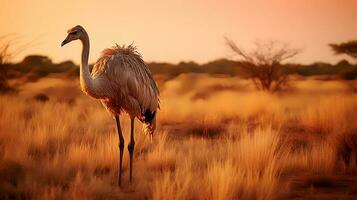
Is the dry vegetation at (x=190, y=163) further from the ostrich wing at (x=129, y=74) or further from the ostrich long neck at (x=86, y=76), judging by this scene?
the ostrich long neck at (x=86, y=76)

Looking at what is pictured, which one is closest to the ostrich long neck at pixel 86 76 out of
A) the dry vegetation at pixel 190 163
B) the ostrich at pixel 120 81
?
the ostrich at pixel 120 81

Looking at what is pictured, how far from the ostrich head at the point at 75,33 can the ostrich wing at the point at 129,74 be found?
51cm

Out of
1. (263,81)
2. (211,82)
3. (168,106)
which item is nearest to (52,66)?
(211,82)

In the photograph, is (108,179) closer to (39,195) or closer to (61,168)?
(61,168)

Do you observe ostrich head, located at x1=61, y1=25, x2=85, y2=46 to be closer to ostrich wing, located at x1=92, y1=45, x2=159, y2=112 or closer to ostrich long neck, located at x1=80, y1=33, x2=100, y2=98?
ostrich long neck, located at x1=80, y1=33, x2=100, y2=98

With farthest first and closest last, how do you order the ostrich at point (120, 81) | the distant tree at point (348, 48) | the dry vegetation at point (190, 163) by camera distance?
the distant tree at point (348, 48) < the ostrich at point (120, 81) < the dry vegetation at point (190, 163)

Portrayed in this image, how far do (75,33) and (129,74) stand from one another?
813 millimetres

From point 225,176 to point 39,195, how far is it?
1809mm

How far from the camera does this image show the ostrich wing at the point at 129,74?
5.74 m

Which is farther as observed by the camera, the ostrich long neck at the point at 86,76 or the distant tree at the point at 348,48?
the distant tree at the point at 348,48

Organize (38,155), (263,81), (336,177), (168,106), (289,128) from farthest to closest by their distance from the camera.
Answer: (263,81), (168,106), (289,128), (38,155), (336,177)

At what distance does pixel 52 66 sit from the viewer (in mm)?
37469

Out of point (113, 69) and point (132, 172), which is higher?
point (113, 69)

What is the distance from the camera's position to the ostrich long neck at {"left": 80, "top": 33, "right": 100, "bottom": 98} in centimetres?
529
